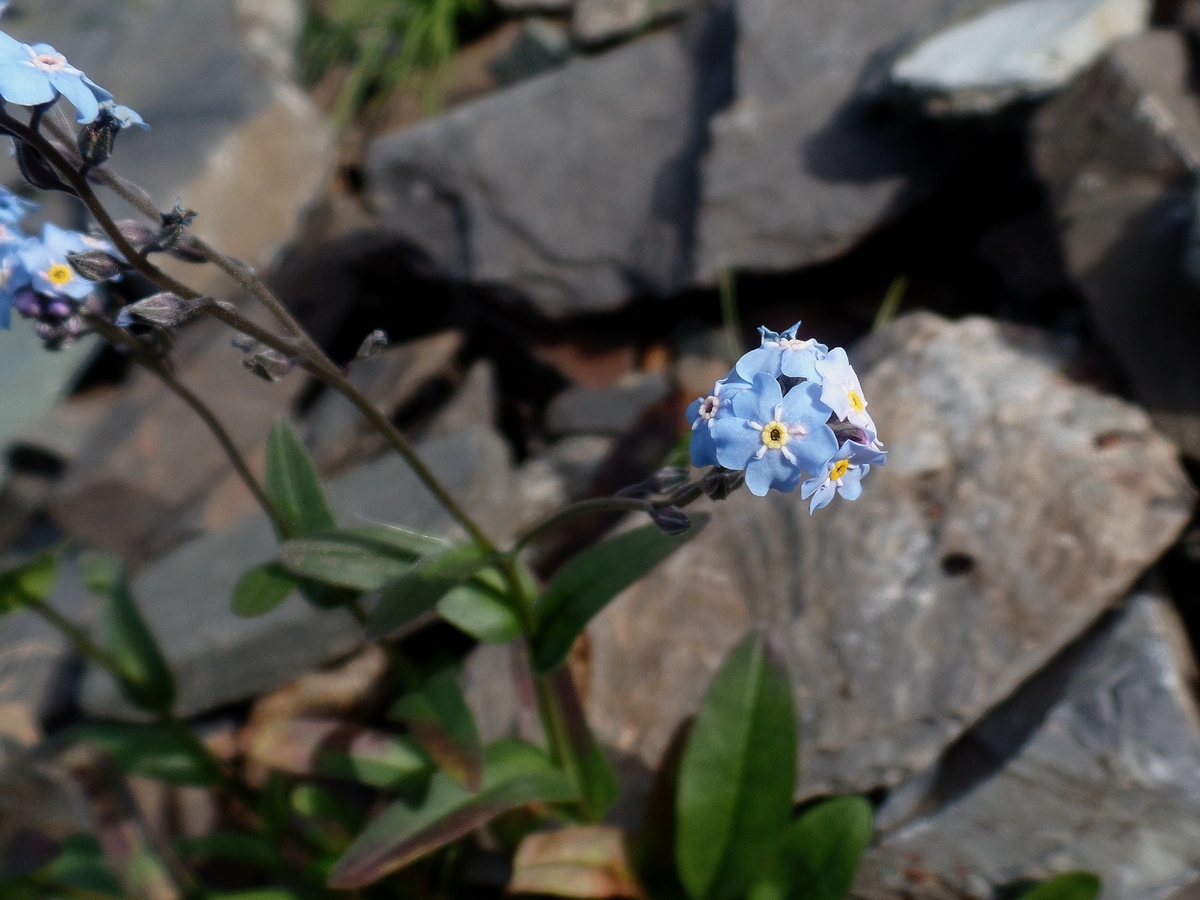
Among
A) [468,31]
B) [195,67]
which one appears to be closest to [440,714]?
[195,67]

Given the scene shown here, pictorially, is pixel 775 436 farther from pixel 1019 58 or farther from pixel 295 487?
pixel 1019 58

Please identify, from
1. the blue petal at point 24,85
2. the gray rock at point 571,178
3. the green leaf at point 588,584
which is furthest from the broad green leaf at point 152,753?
the gray rock at point 571,178

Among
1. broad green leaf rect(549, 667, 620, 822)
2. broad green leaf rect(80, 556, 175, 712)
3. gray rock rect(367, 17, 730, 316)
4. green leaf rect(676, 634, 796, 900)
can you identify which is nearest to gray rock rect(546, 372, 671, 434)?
gray rock rect(367, 17, 730, 316)

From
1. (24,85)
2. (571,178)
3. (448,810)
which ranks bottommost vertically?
(448,810)

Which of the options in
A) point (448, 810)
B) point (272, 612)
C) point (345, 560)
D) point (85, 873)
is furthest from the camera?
point (272, 612)

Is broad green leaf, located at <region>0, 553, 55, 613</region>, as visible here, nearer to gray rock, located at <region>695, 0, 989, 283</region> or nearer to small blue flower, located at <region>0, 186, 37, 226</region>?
small blue flower, located at <region>0, 186, 37, 226</region>

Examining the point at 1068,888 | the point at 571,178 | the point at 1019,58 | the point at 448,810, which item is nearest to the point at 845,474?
the point at 448,810

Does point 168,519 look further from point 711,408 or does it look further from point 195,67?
point 711,408
